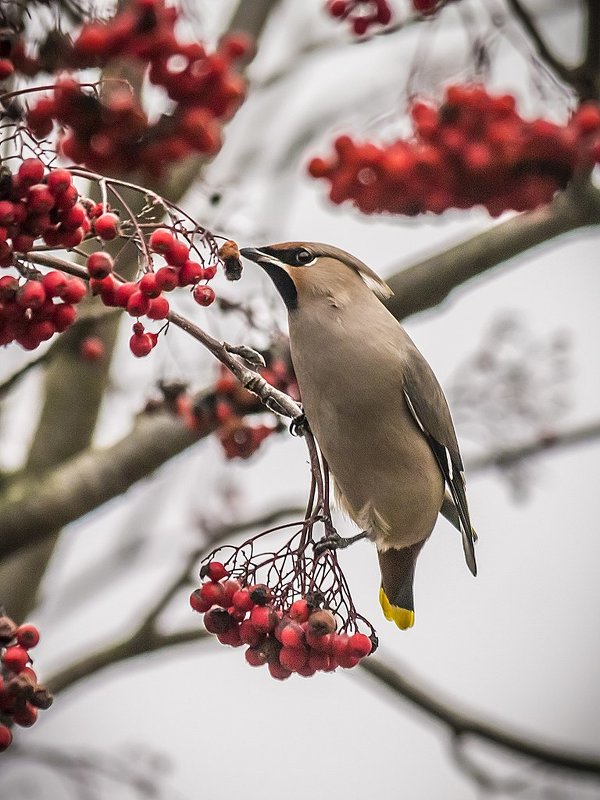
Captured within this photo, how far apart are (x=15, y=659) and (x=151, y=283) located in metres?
0.67

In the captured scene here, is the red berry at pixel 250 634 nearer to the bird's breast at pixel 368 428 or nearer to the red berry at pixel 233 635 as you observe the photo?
the red berry at pixel 233 635

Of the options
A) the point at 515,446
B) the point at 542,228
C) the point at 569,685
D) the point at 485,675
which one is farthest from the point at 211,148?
the point at 569,685

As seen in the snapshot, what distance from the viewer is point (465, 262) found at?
3.62m

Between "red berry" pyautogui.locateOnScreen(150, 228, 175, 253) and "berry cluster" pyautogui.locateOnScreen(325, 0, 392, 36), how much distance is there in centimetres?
154

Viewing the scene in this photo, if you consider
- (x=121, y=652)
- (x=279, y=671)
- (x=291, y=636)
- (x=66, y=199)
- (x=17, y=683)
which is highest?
Result: (x=66, y=199)

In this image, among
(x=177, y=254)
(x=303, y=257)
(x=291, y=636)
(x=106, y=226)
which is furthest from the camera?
(x=303, y=257)

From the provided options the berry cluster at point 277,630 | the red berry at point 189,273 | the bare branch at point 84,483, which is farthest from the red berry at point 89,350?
the red berry at point 189,273

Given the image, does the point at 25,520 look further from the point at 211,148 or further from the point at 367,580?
the point at 367,580

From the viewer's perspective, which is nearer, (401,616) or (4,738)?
(4,738)

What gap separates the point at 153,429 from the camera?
359cm

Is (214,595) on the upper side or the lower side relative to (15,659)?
lower

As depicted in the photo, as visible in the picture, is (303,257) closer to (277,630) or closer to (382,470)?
(382,470)

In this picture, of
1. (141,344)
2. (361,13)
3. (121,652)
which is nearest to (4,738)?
(141,344)

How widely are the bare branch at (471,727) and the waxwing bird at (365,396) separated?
0.78 meters
